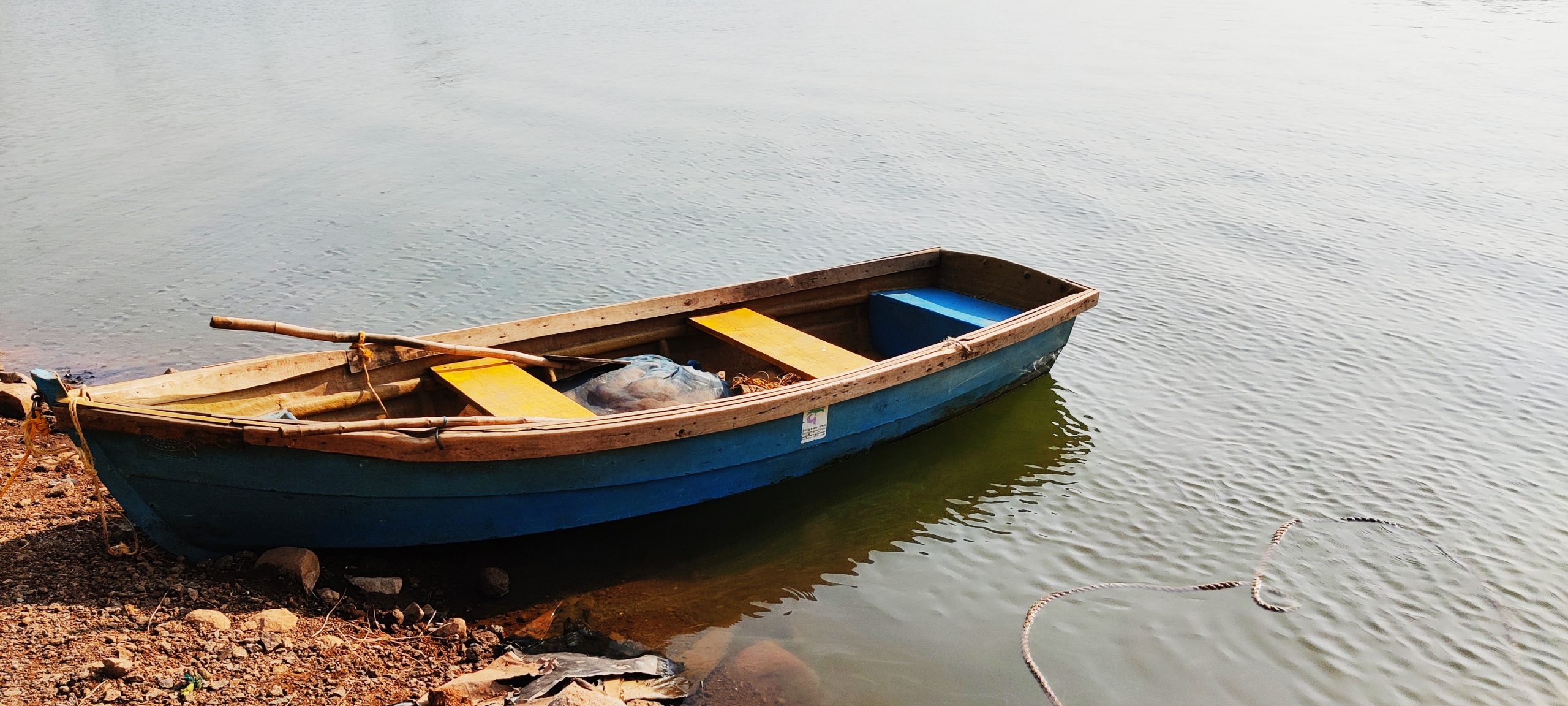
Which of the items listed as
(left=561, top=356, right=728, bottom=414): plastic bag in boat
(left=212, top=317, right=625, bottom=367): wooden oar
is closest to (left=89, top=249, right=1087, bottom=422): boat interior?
(left=212, top=317, right=625, bottom=367): wooden oar

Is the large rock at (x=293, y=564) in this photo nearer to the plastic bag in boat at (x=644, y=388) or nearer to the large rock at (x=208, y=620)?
the large rock at (x=208, y=620)

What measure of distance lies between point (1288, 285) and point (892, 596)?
7754mm

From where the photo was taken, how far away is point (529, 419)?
5.85 meters

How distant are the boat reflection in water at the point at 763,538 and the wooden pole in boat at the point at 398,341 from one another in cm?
121

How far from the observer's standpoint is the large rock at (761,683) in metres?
5.49

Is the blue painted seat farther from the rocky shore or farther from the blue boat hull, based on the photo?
the rocky shore

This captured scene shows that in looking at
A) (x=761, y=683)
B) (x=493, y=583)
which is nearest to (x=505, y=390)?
(x=493, y=583)

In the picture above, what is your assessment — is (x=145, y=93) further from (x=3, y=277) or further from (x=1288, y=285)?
(x=1288, y=285)

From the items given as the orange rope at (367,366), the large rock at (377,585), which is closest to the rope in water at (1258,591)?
the large rock at (377,585)

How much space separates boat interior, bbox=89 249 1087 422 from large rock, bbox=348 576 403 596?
0.99 meters

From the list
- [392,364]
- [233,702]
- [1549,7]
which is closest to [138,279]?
[392,364]

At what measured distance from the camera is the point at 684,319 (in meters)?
8.38

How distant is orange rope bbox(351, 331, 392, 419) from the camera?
261 inches

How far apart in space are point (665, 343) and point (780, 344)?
0.94 metres
